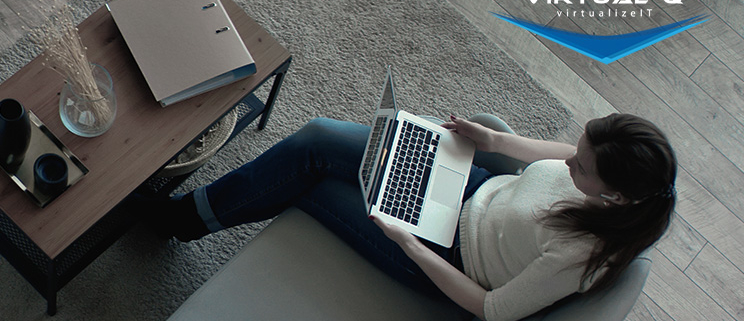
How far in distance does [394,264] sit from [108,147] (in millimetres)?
687

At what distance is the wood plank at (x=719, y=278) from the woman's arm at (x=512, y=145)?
3.19 ft

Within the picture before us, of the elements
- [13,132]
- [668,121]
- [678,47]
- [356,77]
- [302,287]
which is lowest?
[668,121]

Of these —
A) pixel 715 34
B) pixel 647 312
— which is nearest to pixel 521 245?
pixel 647 312

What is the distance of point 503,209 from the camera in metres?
1.29

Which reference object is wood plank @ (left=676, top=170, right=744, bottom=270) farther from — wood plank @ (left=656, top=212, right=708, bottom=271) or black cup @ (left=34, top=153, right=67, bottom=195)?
black cup @ (left=34, top=153, right=67, bottom=195)

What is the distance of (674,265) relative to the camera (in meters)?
2.00

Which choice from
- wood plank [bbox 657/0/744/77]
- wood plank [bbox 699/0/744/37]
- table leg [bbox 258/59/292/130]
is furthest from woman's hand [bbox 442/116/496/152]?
wood plank [bbox 699/0/744/37]

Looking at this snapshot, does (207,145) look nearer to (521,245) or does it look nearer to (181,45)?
(181,45)

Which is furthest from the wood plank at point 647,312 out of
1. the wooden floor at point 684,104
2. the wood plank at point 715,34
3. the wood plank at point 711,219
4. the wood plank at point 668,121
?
the wood plank at point 715,34

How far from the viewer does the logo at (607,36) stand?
2.29m

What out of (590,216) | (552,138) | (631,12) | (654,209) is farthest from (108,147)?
(631,12)

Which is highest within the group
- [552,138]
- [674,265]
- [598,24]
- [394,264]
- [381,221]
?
[381,221]

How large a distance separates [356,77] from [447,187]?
0.79 meters

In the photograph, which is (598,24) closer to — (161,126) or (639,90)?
(639,90)
